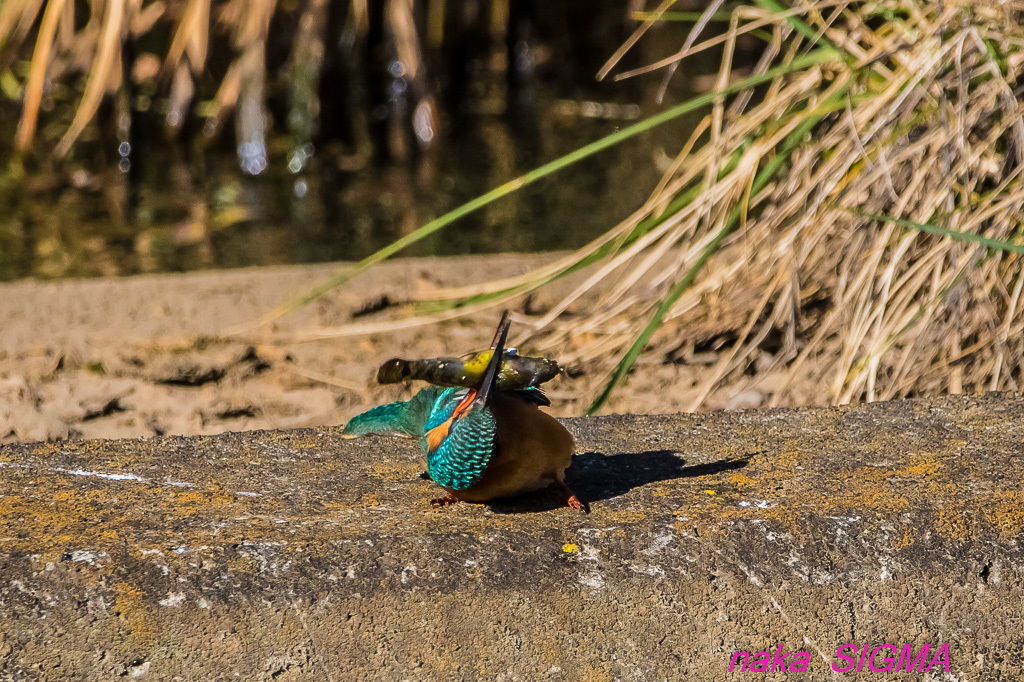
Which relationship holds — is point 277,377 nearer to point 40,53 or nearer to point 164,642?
point 164,642

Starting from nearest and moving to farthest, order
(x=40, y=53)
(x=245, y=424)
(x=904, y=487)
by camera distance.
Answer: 1. (x=904, y=487)
2. (x=245, y=424)
3. (x=40, y=53)

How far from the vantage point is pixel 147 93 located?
6965 millimetres

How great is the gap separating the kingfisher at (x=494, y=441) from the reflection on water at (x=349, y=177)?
2.99m

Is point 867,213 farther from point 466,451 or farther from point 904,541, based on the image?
point 466,451

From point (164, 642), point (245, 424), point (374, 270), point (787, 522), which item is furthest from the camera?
point (374, 270)

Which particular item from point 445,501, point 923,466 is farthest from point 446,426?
point 923,466

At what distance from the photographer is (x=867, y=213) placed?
221cm

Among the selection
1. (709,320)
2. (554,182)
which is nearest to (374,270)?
(709,320)

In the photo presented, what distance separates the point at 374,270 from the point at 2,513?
7.64ft

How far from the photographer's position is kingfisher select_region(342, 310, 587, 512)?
4.57 ft

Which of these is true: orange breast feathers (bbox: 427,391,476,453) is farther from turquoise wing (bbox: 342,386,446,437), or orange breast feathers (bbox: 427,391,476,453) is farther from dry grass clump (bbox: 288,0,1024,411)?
dry grass clump (bbox: 288,0,1024,411)

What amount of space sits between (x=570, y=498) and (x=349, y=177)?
433 cm

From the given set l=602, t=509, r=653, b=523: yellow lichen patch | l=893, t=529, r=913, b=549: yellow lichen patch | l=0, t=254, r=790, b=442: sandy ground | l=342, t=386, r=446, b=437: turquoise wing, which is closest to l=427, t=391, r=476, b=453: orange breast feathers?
l=342, t=386, r=446, b=437: turquoise wing

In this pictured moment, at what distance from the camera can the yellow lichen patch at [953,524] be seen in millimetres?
1493
